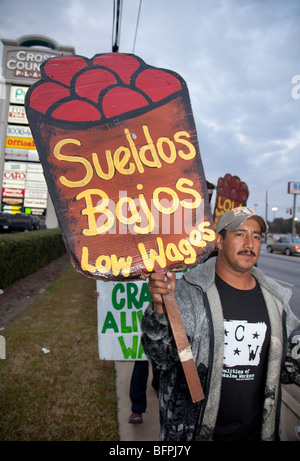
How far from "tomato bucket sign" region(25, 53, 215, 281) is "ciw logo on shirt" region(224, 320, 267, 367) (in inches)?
16.6

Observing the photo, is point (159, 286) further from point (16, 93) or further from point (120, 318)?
point (16, 93)

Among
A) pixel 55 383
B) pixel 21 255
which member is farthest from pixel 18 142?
pixel 55 383

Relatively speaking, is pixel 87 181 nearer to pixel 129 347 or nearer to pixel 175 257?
pixel 175 257

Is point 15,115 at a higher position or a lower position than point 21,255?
higher

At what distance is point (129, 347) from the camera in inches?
115

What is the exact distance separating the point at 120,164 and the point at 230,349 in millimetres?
A: 1090

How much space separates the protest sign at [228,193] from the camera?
484cm

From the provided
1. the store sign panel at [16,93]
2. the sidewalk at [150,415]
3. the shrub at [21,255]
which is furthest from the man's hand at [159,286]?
the store sign panel at [16,93]

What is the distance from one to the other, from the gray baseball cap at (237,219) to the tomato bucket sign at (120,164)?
234mm

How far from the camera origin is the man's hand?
1.39 metres

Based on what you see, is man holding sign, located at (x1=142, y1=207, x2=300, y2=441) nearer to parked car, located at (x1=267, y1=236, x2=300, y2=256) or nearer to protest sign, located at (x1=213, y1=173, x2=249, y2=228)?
protest sign, located at (x1=213, y1=173, x2=249, y2=228)

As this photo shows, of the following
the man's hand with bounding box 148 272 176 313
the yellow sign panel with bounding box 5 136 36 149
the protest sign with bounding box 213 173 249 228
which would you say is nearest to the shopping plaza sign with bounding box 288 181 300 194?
the yellow sign panel with bounding box 5 136 36 149

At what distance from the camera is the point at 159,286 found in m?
1.39
